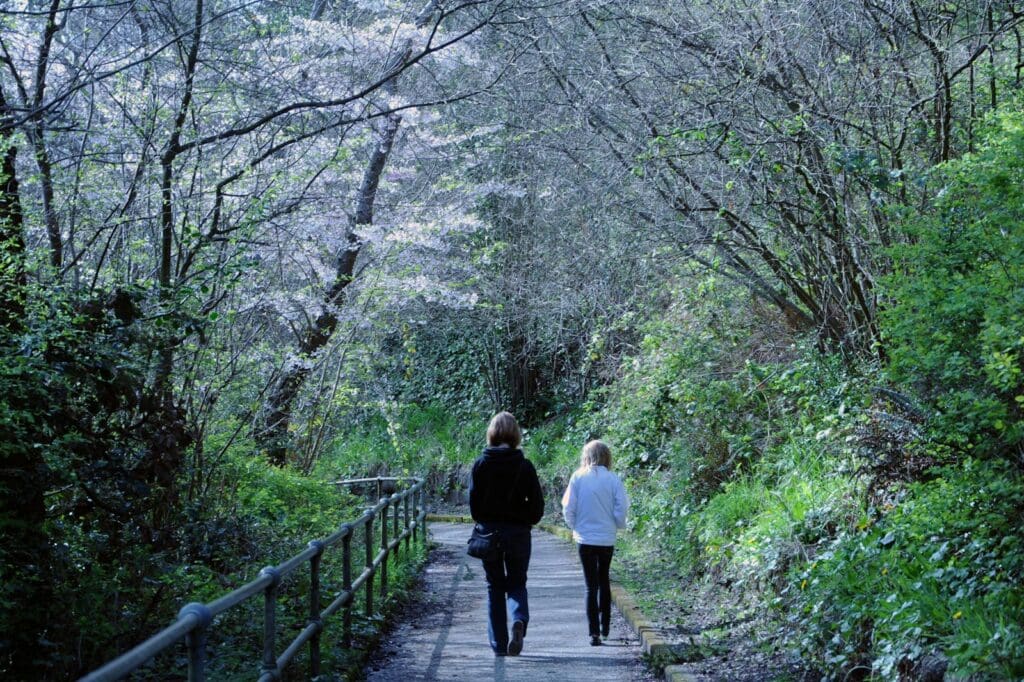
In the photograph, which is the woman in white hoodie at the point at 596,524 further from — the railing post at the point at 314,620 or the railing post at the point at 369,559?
the railing post at the point at 314,620

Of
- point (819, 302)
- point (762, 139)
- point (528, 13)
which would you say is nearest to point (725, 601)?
point (819, 302)

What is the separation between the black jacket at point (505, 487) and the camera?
783 cm

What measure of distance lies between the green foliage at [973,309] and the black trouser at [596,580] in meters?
3.14

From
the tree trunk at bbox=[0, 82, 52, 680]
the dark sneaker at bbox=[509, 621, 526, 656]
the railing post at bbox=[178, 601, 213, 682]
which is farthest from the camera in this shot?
the dark sneaker at bbox=[509, 621, 526, 656]

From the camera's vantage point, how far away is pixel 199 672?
144 inches

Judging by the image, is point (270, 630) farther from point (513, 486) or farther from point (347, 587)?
point (513, 486)

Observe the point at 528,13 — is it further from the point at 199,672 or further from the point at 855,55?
the point at 199,672

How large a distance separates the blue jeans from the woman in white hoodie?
0.83m

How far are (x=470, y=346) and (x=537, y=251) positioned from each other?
6.04 metres

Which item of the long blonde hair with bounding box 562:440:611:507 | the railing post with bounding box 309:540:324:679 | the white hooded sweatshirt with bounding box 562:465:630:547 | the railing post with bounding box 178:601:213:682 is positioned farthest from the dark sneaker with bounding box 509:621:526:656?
the railing post with bounding box 178:601:213:682

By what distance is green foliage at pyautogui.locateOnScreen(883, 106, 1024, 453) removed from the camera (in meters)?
5.41

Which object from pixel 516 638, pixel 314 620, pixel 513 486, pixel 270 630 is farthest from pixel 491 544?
pixel 270 630

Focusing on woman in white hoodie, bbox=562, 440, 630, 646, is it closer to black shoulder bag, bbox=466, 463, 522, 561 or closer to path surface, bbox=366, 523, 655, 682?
path surface, bbox=366, 523, 655, 682

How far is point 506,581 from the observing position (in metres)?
7.94
